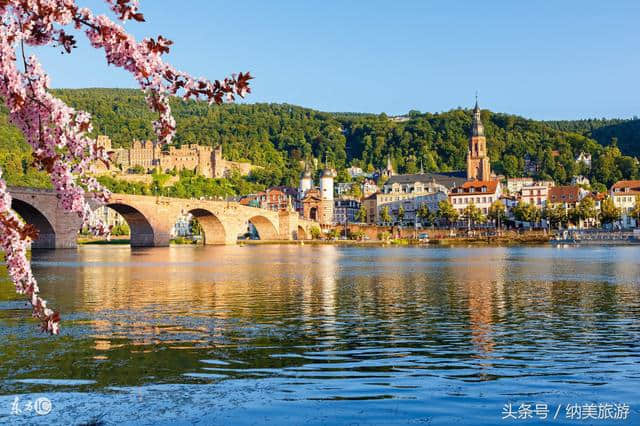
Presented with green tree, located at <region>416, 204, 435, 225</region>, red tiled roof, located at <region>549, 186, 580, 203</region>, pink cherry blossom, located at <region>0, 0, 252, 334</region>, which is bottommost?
pink cherry blossom, located at <region>0, 0, 252, 334</region>

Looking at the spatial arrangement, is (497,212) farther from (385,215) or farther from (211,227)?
(211,227)

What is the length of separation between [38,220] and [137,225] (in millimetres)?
21374

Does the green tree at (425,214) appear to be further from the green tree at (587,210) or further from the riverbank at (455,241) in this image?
the green tree at (587,210)

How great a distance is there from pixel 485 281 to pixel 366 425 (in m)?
27.9

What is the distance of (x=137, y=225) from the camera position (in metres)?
94.6

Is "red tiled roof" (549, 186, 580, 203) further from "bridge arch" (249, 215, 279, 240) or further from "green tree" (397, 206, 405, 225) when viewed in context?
"bridge arch" (249, 215, 279, 240)

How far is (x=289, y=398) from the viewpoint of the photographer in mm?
11547

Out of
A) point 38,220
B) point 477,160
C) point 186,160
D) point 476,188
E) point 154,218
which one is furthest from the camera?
point 186,160

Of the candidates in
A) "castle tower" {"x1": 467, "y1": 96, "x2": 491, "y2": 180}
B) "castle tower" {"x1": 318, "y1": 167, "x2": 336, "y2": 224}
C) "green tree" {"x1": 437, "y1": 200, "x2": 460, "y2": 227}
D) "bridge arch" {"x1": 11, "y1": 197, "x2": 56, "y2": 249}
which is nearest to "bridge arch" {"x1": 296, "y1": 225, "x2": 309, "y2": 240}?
"castle tower" {"x1": 318, "y1": 167, "x2": 336, "y2": 224}

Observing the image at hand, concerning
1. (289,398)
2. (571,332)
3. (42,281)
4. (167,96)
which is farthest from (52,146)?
(42,281)

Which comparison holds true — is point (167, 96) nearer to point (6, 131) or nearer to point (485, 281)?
point (485, 281)

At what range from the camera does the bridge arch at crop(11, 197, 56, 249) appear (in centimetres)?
6988

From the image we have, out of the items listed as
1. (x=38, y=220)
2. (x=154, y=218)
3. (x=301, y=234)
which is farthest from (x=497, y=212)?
(x=38, y=220)

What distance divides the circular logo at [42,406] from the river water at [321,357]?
0.05m
